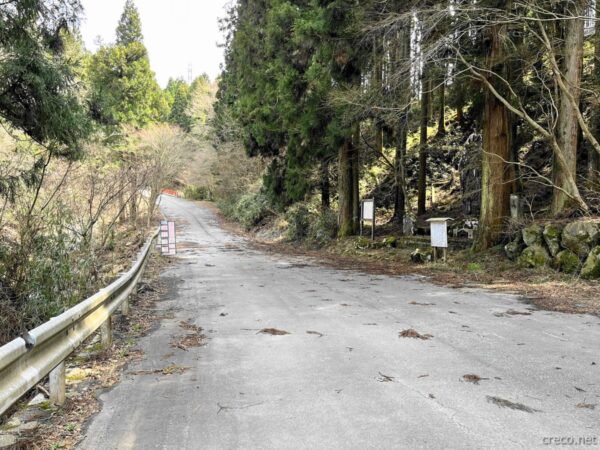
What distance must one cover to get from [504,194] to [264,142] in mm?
12828

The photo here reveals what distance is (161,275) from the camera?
497 inches

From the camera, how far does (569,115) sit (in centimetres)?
1158

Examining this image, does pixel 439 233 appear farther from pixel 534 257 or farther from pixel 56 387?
pixel 56 387

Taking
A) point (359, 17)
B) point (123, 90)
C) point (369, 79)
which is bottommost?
point (369, 79)

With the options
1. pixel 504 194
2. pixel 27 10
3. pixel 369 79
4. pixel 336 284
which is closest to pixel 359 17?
pixel 369 79

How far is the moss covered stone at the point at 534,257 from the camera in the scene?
35.4 feet

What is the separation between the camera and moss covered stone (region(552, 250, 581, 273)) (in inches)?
394

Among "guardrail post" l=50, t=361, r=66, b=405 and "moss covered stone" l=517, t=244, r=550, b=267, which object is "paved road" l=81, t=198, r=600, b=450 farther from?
"moss covered stone" l=517, t=244, r=550, b=267

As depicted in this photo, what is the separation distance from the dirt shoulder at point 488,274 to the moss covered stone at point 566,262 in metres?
0.19

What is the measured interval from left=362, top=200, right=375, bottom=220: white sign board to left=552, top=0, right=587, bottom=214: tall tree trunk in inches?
273

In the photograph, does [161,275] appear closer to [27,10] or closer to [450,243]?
[27,10]

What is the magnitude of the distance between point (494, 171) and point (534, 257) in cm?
306

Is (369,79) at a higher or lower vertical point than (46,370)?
higher

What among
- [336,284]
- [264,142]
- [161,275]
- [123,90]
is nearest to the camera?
[336,284]
